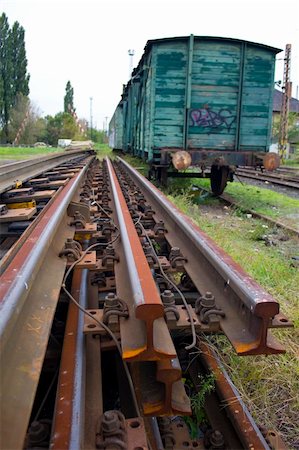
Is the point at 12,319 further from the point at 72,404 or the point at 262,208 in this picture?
the point at 262,208

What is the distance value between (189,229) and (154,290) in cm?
126

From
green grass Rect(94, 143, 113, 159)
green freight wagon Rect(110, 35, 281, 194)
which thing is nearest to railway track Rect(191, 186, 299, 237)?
green freight wagon Rect(110, 35, 281, 194)

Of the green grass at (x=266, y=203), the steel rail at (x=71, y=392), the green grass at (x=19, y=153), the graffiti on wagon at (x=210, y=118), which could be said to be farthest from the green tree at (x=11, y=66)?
the steel rail at (x=71, y=392)

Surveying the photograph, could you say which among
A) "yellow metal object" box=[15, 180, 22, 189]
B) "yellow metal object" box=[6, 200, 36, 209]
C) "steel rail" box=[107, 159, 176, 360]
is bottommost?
"steel rail" box=[107, 159, 176, 360]

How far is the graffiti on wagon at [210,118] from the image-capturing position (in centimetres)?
847

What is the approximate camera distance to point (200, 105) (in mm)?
8477

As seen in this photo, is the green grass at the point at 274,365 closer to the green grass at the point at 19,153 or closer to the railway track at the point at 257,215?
the railway track at the point at 257,215

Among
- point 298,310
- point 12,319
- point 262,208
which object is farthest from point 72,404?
point 262,208

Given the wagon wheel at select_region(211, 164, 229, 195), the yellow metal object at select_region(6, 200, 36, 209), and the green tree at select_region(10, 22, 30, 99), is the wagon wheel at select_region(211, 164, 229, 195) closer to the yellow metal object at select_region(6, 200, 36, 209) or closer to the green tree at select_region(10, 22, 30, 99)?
the yellow metal object at select_region(6, 200, 36, 209)

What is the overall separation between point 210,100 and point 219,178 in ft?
6.20

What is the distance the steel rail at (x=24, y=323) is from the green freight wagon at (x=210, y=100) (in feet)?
20.3

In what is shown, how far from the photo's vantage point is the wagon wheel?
9.31 metres

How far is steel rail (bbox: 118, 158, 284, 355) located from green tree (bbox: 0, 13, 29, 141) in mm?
49221

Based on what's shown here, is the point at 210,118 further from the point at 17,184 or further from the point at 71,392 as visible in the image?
the point at 71,392
